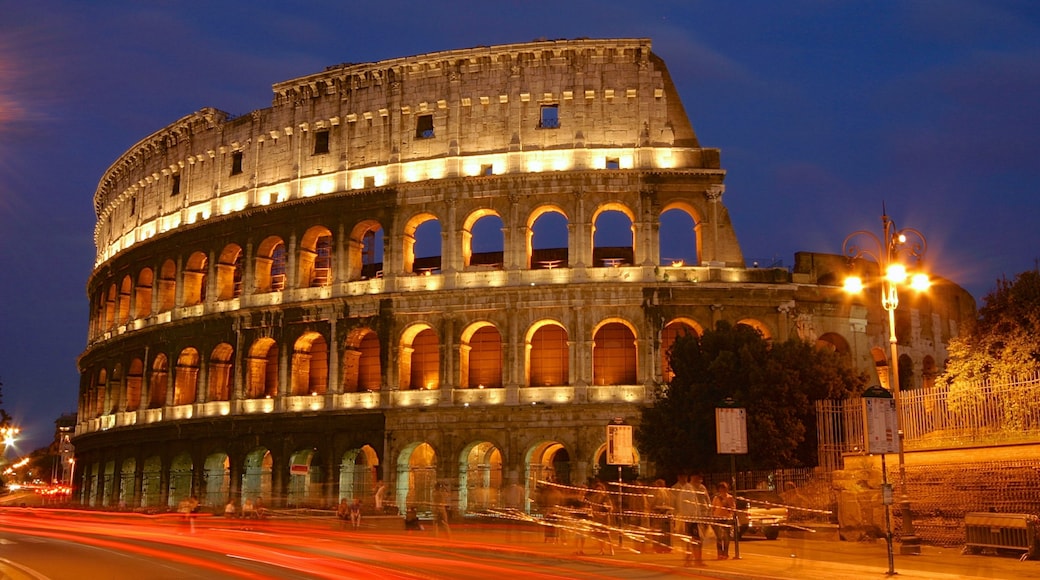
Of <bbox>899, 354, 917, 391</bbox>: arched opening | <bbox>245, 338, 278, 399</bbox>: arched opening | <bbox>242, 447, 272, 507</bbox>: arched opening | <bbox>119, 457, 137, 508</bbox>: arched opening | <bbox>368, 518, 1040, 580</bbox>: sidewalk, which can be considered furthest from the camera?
<bbox>119, 457, 137, 508</bbox>: arched opening

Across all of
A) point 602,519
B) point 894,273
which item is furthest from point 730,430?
point 894,273

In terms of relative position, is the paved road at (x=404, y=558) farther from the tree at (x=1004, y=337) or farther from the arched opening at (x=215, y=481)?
the arched opening at (x=215, y=481)

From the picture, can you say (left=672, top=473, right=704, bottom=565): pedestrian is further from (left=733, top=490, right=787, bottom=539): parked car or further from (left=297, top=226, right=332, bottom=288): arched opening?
(left=297, top=226, right=332, bottom=288): arched opening

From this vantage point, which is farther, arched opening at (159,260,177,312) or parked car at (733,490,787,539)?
arched opening at (159,260,177,312)

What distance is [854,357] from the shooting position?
111 ft

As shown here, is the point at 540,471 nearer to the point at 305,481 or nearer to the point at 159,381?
the point at 305,481

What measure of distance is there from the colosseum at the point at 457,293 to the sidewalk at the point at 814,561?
11.4 meters

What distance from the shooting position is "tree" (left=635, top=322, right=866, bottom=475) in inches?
1000

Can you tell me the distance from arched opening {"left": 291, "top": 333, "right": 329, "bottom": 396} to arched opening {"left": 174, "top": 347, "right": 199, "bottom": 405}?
535cm

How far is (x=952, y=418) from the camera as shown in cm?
2031

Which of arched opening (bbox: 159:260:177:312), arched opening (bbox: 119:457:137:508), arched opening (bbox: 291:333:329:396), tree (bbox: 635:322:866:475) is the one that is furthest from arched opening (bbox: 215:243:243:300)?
tree (bbox: 635:322:866:475)

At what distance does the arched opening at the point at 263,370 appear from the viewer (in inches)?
1444

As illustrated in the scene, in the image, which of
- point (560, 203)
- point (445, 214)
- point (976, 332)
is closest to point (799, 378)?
point (976, 332)

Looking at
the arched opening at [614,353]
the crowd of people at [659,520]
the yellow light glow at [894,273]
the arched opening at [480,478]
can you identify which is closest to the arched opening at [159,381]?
the arched opening at [480,478]
